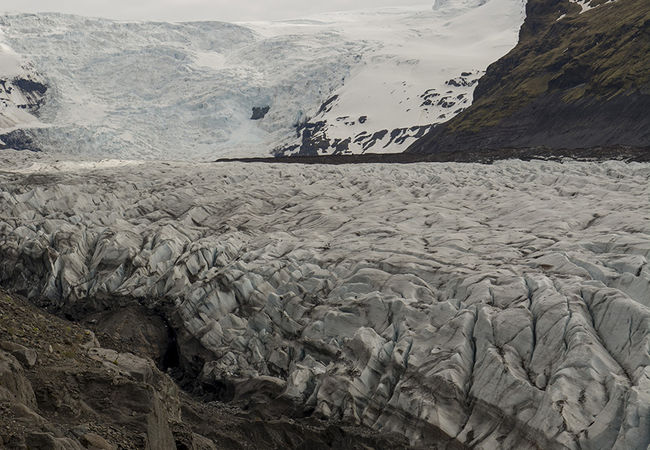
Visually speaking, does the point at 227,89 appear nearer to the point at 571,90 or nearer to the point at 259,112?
the point at 259,112

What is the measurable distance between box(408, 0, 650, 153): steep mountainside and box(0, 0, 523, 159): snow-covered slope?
14094 millimetres

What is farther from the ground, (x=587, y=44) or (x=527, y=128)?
(x=587, y=44)

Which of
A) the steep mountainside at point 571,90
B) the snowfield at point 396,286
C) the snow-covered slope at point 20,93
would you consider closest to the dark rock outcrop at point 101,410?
the snowfield at point 396,286

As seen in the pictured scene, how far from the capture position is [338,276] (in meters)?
26.2

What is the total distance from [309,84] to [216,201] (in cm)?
8544

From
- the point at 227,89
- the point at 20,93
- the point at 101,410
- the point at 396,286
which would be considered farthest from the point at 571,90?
the point at 20,93

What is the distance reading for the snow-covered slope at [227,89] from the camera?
107 metres

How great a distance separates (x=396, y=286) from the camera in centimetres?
2403

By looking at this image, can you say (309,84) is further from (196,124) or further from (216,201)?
(216,201)

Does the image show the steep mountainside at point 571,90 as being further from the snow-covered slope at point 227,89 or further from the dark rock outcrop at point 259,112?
the dark rock outcrop at point 259,112

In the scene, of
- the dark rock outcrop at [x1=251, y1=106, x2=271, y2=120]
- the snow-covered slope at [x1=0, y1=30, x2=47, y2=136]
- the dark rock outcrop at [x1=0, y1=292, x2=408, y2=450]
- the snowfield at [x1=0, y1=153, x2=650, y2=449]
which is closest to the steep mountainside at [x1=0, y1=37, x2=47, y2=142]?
the snow-covered slope at [x1=0, y1=30, x2=47, y2=136]

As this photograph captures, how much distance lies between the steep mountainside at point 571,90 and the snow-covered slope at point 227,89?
1409 centimetres

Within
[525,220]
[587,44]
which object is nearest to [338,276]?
[525,220]

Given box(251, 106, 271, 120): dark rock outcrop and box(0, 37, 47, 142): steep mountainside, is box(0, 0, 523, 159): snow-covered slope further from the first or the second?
box(0, 37, 47, 142): steep mountainside
